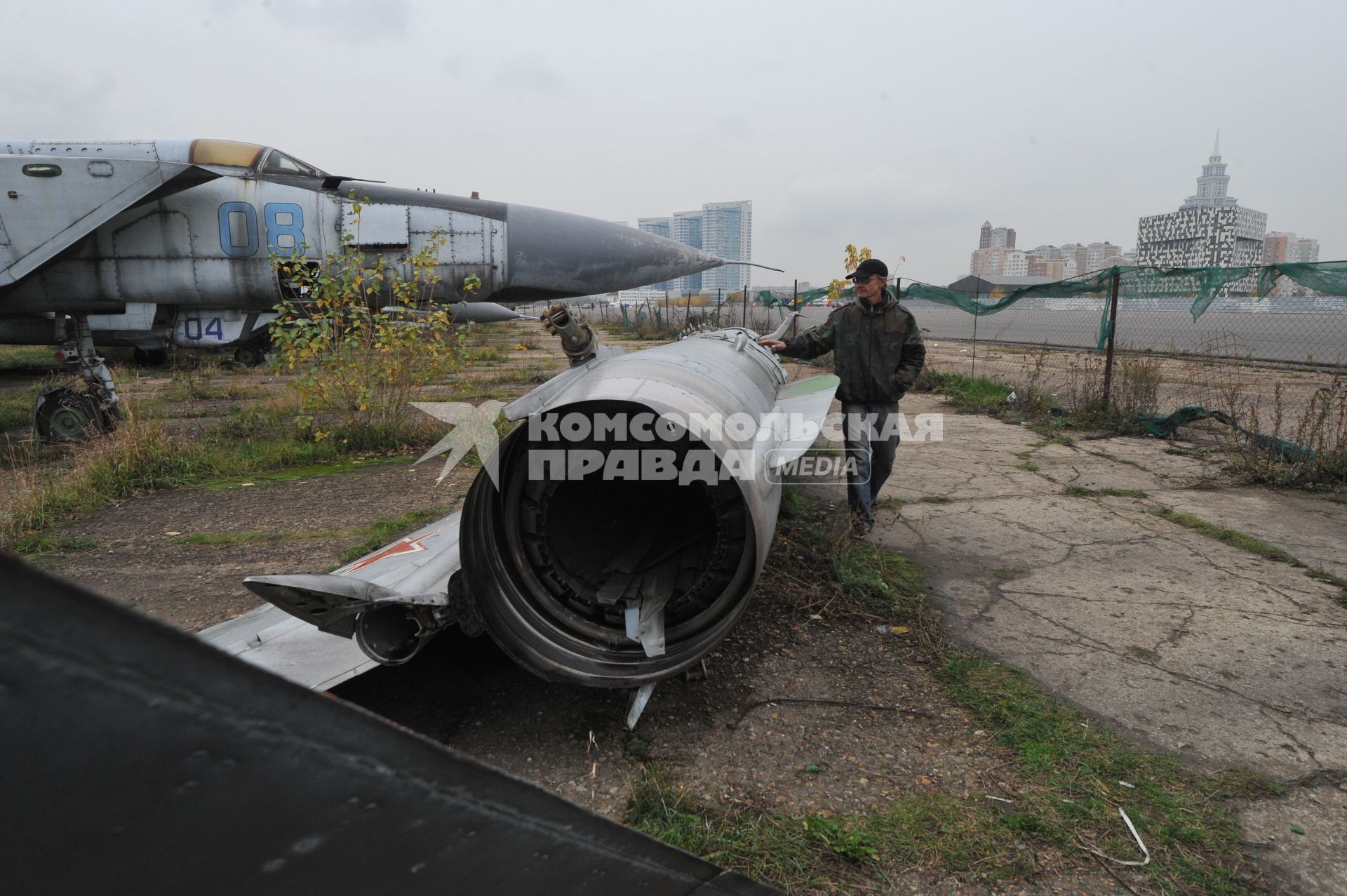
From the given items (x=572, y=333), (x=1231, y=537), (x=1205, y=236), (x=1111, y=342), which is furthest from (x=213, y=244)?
(x=1205, y=236)

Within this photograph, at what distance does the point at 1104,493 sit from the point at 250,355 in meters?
12.1

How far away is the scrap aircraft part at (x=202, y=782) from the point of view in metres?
0.61

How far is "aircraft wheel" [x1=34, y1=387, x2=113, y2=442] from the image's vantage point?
24.0 feet

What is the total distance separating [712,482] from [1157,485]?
202 inches

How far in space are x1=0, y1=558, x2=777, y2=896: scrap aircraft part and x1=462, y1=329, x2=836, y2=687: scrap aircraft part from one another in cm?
187

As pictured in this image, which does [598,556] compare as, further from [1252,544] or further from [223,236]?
[223,236]

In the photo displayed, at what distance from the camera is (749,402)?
3.70 metres

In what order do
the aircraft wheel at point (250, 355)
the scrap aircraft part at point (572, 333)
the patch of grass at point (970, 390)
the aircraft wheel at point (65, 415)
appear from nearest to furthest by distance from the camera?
the scrap aircraft part at point (572, 333) → the aircraft wheel at point (65, 415) → the patch of grass at point (970, 390) → the aircraft wheel at point (250, 355)

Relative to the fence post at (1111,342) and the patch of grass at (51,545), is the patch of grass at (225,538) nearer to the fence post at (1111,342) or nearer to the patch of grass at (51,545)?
the patch of grass at (51,545)

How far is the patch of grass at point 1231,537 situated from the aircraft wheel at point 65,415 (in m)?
9.57

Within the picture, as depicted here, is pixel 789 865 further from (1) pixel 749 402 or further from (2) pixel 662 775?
(1) pixel 749 402

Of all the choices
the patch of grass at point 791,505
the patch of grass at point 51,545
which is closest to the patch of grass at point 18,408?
the patch of grass at point 51,545

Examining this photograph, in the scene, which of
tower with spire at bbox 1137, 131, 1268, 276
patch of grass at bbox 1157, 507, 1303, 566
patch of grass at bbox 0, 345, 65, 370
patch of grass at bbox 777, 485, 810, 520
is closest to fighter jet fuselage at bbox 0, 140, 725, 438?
patch of grass at bbox 777, 485, 810, 520

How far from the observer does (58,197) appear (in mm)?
6938
